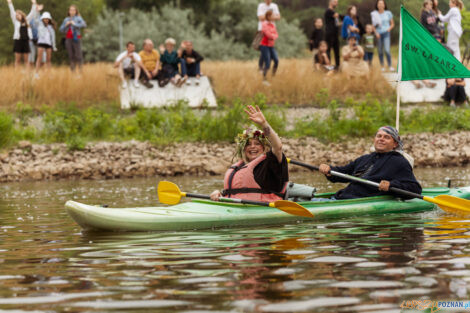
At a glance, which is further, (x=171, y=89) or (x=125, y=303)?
(x=171, y=89)

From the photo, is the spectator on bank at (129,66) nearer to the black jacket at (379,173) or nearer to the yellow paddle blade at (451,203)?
the black jacket at (379,173)

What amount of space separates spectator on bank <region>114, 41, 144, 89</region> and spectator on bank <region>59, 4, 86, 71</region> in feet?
4.22

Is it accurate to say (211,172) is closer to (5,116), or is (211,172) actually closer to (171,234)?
(5,116)

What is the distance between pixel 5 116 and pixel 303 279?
13.4m

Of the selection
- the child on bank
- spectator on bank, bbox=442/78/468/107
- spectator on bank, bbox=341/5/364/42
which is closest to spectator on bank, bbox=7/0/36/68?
spectator on bank, bbox=341/5/364/42

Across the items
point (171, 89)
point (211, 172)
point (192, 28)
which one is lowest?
point (211, 172)

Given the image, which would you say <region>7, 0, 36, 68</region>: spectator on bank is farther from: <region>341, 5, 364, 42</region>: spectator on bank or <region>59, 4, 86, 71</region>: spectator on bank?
<region>341, 5, 364, 42</region>: spectator on bank

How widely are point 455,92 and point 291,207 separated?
1318cm

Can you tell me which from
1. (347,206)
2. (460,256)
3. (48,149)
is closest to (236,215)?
(347,206)

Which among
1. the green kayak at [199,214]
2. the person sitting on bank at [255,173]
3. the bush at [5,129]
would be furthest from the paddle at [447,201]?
the bush at [5,129]

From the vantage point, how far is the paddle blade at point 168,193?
32.5ft

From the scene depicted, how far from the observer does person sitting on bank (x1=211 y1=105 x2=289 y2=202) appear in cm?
905

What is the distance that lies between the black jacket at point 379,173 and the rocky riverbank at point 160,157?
22.7 feet

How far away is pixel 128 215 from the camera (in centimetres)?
865
